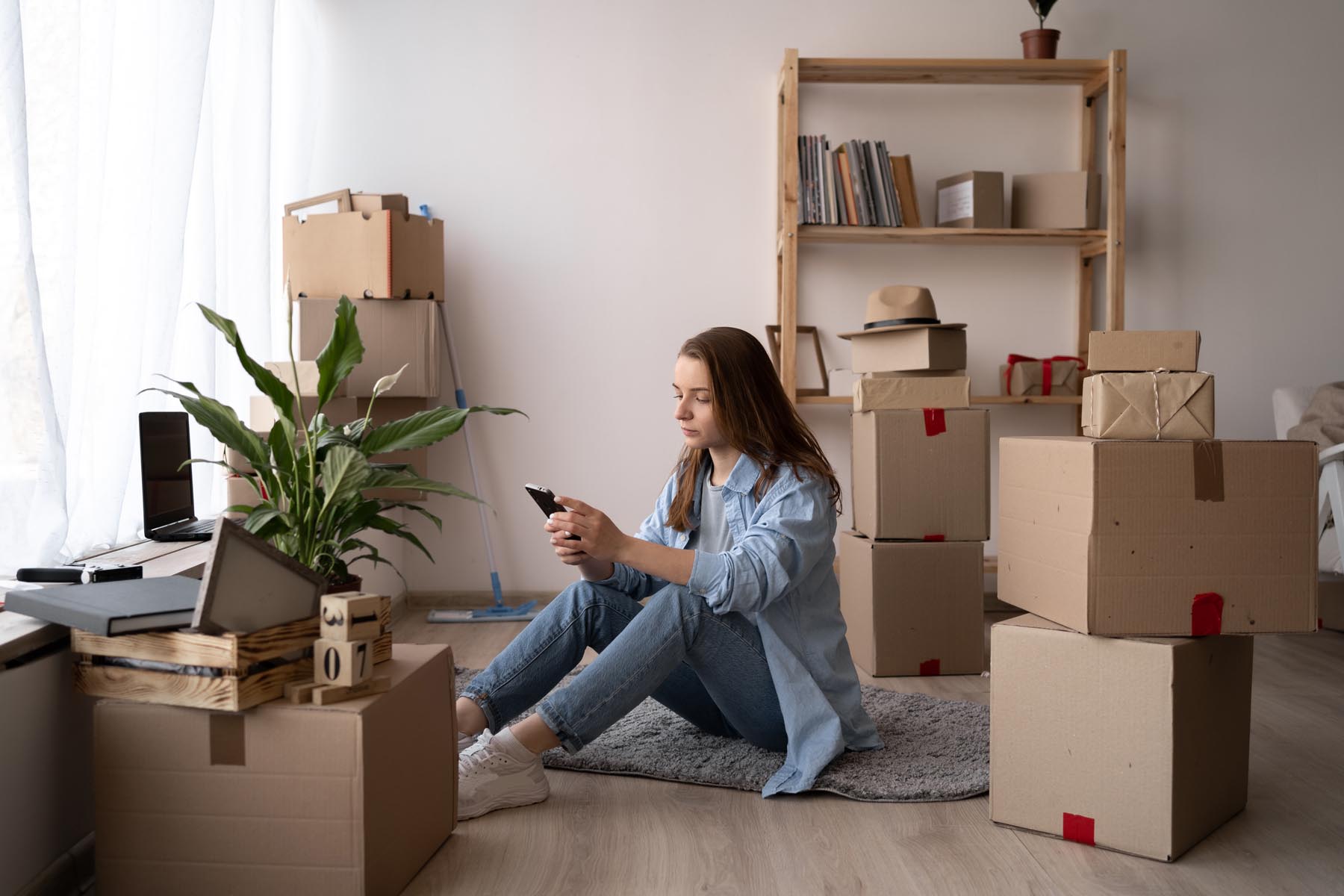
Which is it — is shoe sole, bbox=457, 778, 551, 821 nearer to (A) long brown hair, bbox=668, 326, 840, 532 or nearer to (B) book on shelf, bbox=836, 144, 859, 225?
(A) long brown hair, bbox=668, 326, 840, 532

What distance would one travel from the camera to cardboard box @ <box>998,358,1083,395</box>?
135 inches

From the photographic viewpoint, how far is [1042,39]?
3.40 meters

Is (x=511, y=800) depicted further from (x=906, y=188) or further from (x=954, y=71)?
(x=954, y=71)

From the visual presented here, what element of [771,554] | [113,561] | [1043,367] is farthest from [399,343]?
[1043,367]

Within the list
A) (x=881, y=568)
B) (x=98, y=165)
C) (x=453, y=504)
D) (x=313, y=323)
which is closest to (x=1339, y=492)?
(x=881, y=568)

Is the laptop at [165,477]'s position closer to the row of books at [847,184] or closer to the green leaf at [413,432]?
the green leaf at [413,432]

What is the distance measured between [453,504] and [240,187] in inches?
50.0

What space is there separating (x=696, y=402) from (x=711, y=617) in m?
0.39

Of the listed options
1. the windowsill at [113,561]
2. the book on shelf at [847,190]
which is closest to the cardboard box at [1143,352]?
the windowsill at [113,561]

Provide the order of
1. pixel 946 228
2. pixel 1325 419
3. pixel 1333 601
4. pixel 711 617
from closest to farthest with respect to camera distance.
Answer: pixel 711 617 → pixel 1325 419 → pixel 1333 601 → pixel 946 228

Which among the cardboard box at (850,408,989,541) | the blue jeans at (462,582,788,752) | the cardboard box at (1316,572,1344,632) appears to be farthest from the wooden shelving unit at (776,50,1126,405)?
the blue jeans at (462,582,788,752)

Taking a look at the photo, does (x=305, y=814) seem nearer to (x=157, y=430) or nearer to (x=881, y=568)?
(x=157, y=430)

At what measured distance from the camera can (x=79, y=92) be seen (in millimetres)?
1975

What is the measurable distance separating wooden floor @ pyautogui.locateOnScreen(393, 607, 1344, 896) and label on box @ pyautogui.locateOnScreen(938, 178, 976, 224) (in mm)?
1967
